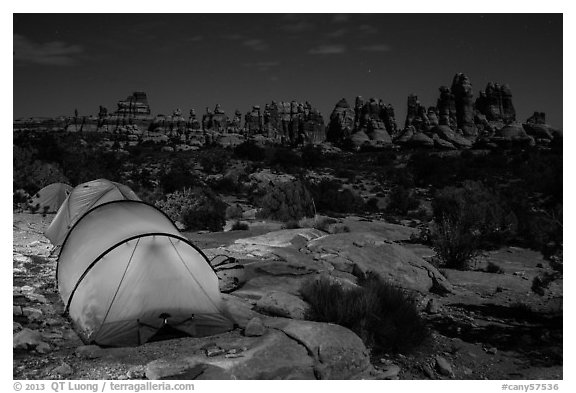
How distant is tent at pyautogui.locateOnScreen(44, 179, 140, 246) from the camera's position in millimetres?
11898

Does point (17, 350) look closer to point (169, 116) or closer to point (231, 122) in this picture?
point (169, 116)

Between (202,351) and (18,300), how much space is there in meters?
3.57

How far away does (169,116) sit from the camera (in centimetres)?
10456

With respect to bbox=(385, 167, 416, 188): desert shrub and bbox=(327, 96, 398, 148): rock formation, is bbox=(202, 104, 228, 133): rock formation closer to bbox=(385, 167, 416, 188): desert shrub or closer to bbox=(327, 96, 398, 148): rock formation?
bbox=(327, 96, 398, 148): rock formation

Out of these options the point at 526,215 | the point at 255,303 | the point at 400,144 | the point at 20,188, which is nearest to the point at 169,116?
the point at 400,144

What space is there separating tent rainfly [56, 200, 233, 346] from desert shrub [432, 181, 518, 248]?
927 cm

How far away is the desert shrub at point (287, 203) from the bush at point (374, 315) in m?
10.9

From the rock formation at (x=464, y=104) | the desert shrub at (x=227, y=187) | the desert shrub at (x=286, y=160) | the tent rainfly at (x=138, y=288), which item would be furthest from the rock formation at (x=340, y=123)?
the tent rainfly at (x=138, y=288)

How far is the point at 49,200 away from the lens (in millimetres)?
16203

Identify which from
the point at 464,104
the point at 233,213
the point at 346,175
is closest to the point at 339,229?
the point at 233,213

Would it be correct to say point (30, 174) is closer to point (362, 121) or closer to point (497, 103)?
point (362, 121)

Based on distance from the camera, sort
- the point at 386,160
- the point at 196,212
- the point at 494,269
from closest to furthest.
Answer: the point at 494,269 → the point at 196,212 → the point at 386,160

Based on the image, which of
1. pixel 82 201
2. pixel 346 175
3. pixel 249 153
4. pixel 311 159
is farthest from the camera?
pixel 249 153

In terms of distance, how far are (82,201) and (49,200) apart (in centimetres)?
471
